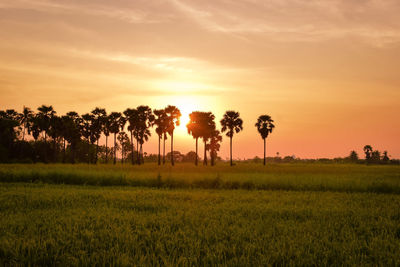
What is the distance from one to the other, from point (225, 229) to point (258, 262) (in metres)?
2.74

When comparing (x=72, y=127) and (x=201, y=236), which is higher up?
(x=72, y=127)

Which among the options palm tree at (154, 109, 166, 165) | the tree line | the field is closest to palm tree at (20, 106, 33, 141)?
the tree line

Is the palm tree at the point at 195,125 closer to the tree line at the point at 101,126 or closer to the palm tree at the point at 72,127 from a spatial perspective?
the tree line at the point at 101,126

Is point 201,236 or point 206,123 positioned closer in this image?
point 201,236

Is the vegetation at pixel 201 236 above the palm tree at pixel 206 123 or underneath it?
underneath

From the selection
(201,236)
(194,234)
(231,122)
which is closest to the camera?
(201,236)

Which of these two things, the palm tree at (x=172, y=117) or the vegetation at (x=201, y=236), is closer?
the vegetation at (x=201, y=236)

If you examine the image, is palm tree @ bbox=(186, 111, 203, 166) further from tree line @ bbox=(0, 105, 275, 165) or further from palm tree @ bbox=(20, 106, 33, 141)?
palm tree @ bbox=(20, 106, 33, 141)

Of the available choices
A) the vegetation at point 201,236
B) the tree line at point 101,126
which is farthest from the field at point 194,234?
the tree line at point 101,126

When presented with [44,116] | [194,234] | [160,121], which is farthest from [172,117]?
[194,234]

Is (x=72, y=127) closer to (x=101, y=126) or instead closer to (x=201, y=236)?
(x=101, y=126)

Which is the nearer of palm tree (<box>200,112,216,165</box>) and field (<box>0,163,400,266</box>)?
field (<box>0,163,400,266</box>)

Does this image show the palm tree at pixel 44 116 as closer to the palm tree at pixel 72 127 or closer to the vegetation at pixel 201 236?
the palm tree at pixel 72 127

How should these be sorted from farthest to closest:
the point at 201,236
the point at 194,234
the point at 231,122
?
1. the point at 231,122
2. the point at 194,234
3. the point at 201,236
